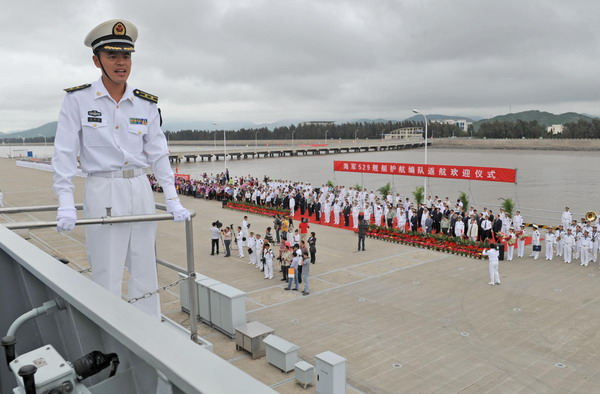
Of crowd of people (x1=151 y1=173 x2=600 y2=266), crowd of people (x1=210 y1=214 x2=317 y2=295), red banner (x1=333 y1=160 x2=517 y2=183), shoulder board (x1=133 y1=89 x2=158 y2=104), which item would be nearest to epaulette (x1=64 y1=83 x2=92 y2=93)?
shoulder board (x1=133 y1=89 x2=158 y2=104)

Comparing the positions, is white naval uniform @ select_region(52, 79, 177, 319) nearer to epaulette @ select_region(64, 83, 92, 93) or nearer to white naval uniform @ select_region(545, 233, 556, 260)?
epaulette @ select_region(64, 83, 92, 93)

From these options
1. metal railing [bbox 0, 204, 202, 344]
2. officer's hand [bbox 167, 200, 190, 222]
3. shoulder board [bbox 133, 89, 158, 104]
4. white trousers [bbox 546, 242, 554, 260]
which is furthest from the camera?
white trousers [bbox 546, 242, 554, 260]

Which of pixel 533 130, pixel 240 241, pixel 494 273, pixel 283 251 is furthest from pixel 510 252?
pixel 533 130

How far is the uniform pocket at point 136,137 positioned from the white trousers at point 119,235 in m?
0.24

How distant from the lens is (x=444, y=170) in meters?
25.1

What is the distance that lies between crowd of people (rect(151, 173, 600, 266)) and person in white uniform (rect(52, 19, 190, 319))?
15.2 m

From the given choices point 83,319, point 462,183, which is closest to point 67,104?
point 83,319

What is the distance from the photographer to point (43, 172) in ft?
209

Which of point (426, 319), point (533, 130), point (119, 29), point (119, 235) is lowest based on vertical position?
point (426, 319)

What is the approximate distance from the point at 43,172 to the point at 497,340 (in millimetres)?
66878

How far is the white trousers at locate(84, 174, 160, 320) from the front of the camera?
11.6ft

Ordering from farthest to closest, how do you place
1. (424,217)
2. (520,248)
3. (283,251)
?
(424,217) → (520,248) → (283,251)

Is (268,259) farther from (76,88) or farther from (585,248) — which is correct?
(76,88)

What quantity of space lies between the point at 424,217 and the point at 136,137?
805 inches
